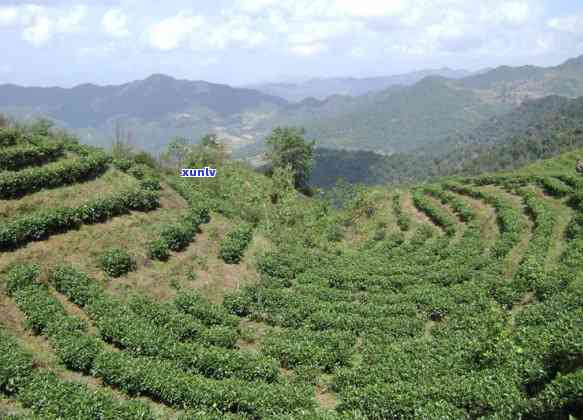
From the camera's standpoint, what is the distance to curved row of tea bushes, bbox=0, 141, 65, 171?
112 feet

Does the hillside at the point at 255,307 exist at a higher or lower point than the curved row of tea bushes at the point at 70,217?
lower

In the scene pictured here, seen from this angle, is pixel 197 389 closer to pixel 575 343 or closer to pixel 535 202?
pixel 575 343

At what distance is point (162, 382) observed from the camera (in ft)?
61.4

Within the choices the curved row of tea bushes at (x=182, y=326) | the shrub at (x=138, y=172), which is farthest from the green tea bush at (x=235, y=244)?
the shrub at (x=138, y=172)

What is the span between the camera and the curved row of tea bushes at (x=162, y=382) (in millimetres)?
18125

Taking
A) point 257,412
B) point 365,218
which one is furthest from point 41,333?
point 365,218

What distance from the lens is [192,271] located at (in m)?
31.4

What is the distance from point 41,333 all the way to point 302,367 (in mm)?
13264

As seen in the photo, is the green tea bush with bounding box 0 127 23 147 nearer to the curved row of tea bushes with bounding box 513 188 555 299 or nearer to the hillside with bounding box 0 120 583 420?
the hillside with bounding box 0 120 583 420

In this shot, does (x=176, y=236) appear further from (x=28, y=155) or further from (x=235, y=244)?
(x=28, y=155)

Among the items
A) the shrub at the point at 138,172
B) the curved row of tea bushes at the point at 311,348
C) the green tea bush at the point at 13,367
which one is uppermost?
the shrub at the point at 138,172

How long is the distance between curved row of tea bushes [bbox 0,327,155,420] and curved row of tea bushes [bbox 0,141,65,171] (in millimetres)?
19936

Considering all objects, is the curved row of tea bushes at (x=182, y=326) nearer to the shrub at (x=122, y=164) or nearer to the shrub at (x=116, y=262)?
the shrub at (x=116, y=262)

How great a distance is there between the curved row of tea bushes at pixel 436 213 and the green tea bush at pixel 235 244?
22.2 meters
